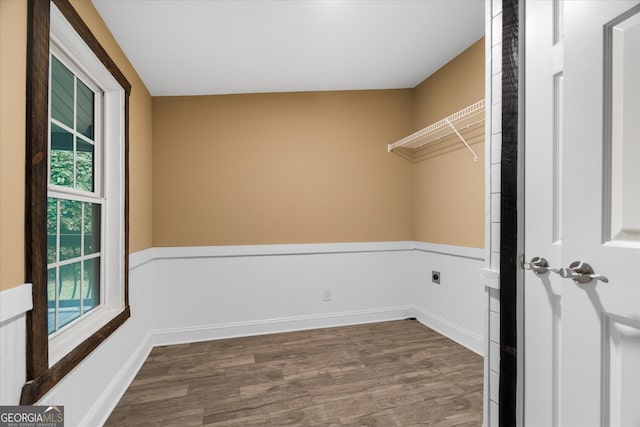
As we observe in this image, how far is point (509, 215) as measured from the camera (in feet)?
4.12

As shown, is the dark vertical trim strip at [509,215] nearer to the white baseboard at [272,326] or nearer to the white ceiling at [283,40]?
the white ceiling at [283,40]

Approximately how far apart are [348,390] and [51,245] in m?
1.77

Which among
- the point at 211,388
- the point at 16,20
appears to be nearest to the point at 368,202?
the point at 211,388

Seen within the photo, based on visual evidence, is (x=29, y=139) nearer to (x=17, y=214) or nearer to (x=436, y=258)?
(x=17, y=214)

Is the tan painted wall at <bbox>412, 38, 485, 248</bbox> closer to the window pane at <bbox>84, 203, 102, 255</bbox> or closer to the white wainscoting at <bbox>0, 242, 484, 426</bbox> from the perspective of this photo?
the white wainscoting at <bbox>0, 242, 484, 426</bbox>

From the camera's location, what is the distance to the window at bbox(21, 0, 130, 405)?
1.19 m

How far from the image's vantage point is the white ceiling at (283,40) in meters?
1.92

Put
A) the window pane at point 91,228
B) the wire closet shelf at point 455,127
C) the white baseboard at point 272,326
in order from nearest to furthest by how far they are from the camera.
Result: 1. the window pane at point 91,228
2. the wire closet shelf at point 455,127
3. the white baseboard at point 272,326

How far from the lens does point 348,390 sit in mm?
2033

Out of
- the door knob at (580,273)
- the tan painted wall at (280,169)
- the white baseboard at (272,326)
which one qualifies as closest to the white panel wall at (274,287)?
the white baseboard at (272,326)

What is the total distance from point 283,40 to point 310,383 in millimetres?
2265

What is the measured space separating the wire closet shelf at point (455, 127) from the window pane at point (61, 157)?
243 centimetres

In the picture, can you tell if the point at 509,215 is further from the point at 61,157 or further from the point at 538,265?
the point at 61,157

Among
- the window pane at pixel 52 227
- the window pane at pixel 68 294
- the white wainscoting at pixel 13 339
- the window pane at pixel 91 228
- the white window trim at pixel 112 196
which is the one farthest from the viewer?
the white window trim at pixel 112 196
